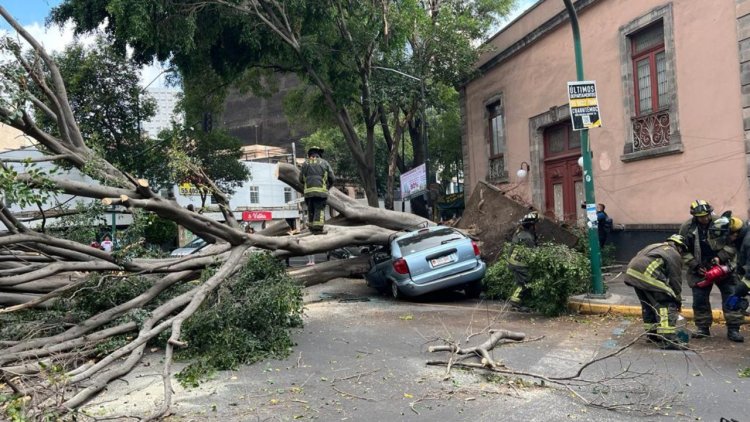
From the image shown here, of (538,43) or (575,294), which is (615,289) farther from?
(538,43)

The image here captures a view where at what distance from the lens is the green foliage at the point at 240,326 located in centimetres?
614

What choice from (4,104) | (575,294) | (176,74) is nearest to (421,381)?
(575,294)

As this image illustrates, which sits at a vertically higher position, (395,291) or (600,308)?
(395,291)

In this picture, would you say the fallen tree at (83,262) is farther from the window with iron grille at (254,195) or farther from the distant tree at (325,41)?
the window with iron grille at (254,195)

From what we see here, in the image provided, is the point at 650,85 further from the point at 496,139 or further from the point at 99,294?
the point at 99,294

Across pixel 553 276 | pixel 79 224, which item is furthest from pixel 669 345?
pixel 79 224

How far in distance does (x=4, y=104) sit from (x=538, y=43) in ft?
40.7

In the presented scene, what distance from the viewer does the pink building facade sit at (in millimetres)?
9781

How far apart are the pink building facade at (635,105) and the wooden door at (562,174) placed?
0.03 m

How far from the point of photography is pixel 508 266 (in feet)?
28.9

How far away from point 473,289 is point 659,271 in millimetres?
4319

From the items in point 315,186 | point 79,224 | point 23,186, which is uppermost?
point 315,186

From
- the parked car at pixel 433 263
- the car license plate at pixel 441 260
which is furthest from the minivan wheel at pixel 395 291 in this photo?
the car license plate at pixel 441 260

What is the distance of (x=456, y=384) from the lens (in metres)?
5.16
